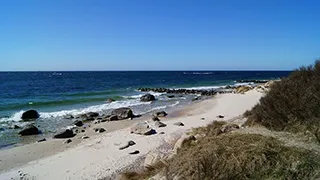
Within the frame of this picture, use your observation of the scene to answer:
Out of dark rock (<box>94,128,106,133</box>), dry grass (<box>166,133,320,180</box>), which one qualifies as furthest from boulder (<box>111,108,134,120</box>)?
dry grass (<box>166,133,320,180</box>)

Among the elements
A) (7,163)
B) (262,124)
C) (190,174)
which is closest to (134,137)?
(7,163)

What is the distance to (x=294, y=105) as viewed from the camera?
824 cm

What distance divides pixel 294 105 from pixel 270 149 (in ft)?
9.83

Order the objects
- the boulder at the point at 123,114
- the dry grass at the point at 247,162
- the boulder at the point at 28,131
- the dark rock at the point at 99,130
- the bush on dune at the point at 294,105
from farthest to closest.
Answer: the boulder at the point at 123,114
the dark rock at the point at 99,130
the boulder at the point at 28,131
the bush on dune at the point at 294,105
the dry grass at the point at 247,162

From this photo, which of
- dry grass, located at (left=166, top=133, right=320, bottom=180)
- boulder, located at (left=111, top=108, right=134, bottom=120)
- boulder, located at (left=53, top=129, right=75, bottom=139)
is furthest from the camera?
boulder, located at (left=111, top=108, right=134, bottom=120)

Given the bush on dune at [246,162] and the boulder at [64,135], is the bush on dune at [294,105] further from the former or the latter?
the boulder at [64,135]

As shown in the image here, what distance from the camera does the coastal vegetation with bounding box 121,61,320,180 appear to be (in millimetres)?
5242

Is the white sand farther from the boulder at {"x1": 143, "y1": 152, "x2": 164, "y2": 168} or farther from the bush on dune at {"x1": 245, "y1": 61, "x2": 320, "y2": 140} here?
A: the bush on dune at {"x1": 245, "y1": 61, "x2": 320, "y2": 140}

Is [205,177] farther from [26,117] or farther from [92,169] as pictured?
[26,117]

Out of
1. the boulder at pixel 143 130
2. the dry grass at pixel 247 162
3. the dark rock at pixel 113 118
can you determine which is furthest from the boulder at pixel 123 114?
the dry grass at pixel 247 162

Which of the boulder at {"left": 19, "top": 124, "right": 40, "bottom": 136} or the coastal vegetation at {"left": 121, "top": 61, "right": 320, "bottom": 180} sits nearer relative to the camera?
the coastal vegetation at {"left": 121, "top": 61, "right": 320, "bottom": 180}

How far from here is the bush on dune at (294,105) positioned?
303 inches

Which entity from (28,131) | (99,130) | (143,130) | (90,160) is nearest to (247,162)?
(90,160)

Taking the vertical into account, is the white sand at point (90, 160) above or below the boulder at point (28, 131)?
above
